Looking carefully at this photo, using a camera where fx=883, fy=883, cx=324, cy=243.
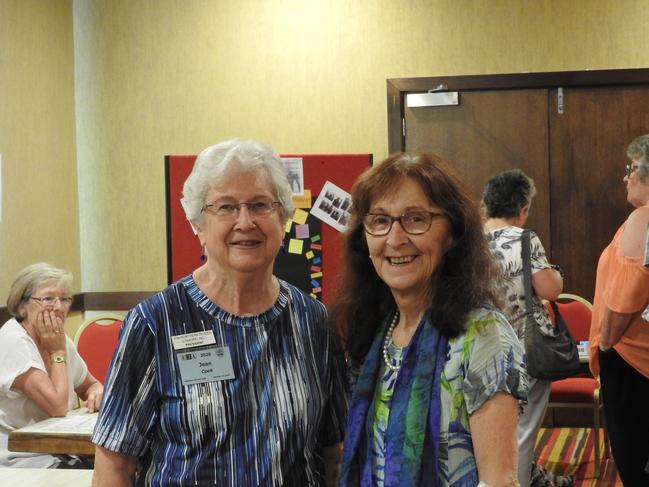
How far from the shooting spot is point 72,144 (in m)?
6.29

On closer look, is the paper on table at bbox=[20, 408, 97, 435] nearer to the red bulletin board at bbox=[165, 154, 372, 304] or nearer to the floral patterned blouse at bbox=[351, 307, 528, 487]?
the red bulletin board at bbox=[165, 154, 372, 304]

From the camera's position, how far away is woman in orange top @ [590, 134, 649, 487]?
3.37 meters

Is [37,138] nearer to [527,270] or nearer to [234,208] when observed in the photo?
[527,270]

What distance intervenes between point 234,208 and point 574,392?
3.59 metres

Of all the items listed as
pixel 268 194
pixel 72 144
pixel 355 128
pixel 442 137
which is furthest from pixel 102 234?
pixel 268 194

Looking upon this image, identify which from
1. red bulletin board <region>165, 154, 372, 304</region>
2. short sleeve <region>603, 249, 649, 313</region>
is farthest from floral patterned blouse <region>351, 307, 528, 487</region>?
red bulletin board <region>165, 154, 372, 304</region>

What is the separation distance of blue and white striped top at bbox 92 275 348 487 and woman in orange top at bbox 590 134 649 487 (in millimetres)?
1892

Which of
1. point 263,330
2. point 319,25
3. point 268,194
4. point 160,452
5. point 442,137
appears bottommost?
point 160,452

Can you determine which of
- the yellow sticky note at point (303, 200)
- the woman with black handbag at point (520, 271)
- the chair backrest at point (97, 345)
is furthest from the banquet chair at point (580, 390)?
the chair backrest at point (97, 345)

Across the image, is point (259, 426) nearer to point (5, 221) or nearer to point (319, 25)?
point (5, 221)

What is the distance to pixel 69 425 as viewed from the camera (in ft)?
10.9

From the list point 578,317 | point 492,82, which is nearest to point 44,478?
point 578,317

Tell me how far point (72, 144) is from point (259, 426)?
16.1 ft

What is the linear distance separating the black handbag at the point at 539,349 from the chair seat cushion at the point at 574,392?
3.67 ft
